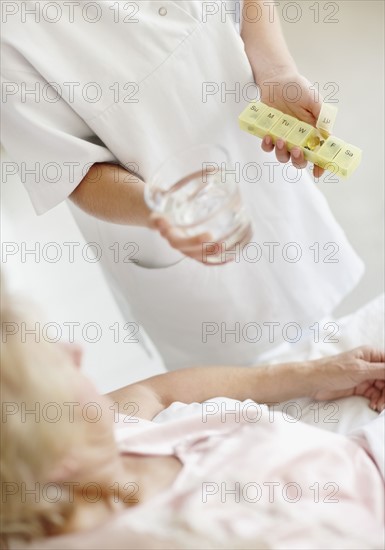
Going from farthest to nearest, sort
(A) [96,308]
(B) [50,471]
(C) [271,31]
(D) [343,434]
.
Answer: (A) [96,308]
(C) [271,31]
(D) [343,434]
(B) [50,471]

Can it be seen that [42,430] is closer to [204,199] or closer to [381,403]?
[204,199]

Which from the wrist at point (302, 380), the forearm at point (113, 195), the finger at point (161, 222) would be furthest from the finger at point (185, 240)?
the wrist at point (302, 380)

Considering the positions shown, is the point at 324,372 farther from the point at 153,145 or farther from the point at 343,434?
the point at 153,145

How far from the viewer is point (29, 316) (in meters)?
0.90

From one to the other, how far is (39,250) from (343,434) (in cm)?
145

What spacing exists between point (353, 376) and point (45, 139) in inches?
27.0

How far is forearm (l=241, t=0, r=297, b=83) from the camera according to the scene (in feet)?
4.56

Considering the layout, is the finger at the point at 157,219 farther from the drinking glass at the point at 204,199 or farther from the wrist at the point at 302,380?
the wrist at the point at 302,380

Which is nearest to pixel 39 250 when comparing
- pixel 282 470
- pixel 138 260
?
pixel 138 260

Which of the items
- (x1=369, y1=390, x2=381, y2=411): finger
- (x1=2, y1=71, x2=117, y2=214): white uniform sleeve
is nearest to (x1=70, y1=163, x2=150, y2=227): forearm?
(x1=2, y1=71, x2=117, y2=214): white uniform sleeve

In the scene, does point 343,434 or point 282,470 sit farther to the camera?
point 343,434

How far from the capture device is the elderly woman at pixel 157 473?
2.76 ft

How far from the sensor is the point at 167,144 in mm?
1355

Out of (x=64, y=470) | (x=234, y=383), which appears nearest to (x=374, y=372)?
(x=234, y=383)
